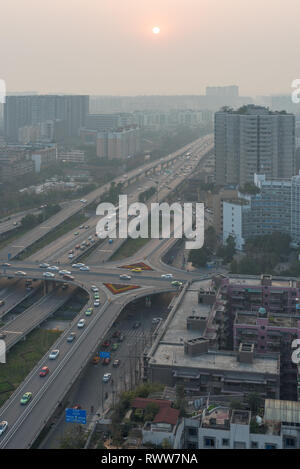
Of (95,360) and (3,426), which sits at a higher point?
(95,360)

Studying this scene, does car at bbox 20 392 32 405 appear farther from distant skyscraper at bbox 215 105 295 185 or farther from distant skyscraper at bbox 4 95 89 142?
distant skyscraper at bbox 4 95 89 142

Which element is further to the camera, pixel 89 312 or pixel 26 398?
pixel 89 312

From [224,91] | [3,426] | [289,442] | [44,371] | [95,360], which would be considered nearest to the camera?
[289,442]

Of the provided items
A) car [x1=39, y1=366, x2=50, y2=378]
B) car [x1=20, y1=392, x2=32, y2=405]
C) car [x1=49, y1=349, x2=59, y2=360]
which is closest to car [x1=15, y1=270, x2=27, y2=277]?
car [x1=49, y1=349, x2=59, y2=360]

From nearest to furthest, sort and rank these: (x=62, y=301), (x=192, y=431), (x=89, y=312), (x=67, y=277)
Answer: (x=192, y=431) → (x=89, y=312) → (x=62, y=301) → (x=67, y=277)

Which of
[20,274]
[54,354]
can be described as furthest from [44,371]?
[20,274]

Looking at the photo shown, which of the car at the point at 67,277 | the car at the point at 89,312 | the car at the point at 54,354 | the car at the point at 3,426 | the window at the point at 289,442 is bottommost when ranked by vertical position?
the car at the point at 3,426

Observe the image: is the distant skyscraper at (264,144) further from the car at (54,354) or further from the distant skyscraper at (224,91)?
the distant skyscraper at (224,91)

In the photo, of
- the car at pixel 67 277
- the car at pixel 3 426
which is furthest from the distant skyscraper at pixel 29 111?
the car at pixel 3 426

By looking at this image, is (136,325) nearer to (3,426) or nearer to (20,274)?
(20,274)
